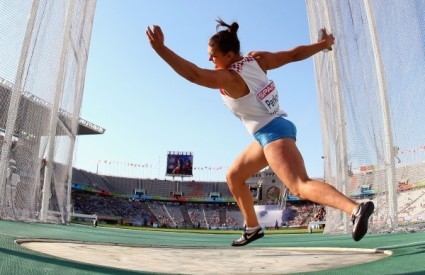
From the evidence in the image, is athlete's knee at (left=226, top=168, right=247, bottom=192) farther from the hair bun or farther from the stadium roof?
the stadium roof

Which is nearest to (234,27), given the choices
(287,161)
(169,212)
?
(287,161)

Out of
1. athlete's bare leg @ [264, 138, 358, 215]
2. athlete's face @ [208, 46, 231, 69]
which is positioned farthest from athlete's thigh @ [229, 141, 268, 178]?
athlete's face @ [208, 46, 231, 69]

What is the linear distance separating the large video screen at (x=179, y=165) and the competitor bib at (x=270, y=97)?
56031 millimetres

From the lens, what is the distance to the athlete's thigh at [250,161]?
350 cm

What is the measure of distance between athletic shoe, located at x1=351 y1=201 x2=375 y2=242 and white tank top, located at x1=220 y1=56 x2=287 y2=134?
980mm

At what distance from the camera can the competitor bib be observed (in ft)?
10.2

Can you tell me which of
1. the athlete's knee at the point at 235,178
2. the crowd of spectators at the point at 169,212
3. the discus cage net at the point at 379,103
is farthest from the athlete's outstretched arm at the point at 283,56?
the crowd of spectators at the point at 169,212

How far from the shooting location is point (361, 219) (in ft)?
8.18

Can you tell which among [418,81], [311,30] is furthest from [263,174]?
[418,81]

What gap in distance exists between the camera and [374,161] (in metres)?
7.66

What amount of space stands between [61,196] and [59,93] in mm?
3061

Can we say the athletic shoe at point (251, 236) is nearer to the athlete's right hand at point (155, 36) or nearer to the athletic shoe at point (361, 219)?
the athletic shoe at point (361, 219)

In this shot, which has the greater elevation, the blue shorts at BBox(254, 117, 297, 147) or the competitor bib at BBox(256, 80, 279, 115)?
the competitor bib at BBox(256, 80, 279, 115)

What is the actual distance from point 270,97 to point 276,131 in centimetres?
31
